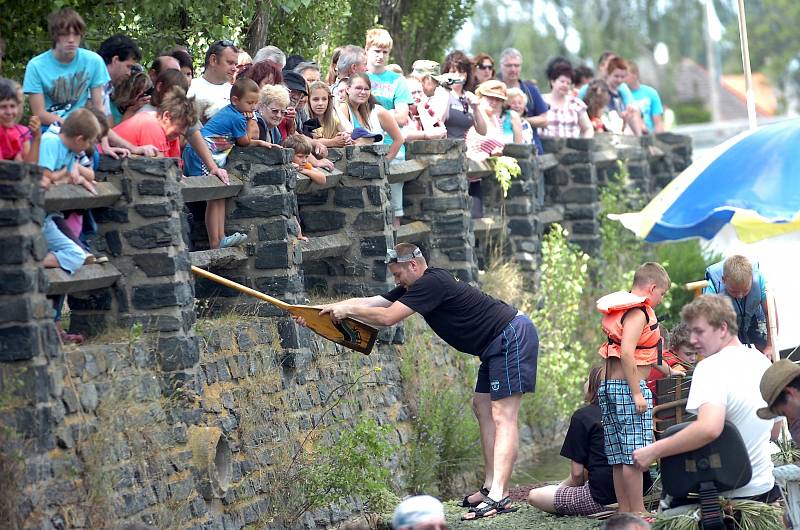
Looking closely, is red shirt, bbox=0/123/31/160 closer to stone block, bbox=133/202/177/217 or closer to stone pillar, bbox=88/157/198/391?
stone pillar, bbox=88/157/198/391

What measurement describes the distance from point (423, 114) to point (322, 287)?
2059 millimetres

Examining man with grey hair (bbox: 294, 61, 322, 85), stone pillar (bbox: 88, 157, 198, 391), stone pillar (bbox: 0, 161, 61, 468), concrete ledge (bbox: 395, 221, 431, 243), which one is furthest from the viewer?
concrete ledge (bbox: 395, 221, 431, 243)

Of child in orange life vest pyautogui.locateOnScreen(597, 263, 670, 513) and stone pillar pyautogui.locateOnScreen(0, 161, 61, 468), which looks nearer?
stone pillar pyautogui.locateOnScreen(0, 161, 61, 468)

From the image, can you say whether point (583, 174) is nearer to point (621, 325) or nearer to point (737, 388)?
point (621, 325)

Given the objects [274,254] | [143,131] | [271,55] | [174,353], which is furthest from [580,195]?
[174,353]

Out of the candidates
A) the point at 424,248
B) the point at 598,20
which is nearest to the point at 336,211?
the point at 424,248

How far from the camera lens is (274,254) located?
41.8 ft

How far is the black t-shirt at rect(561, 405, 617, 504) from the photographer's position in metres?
11.6

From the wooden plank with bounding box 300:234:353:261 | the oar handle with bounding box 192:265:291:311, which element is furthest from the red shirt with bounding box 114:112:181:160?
the wooden plank with bounding box 300:234:353:261

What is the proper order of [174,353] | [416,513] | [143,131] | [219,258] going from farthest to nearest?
1. [219,258]
2. [143,131]
3. [174,353]
4. [416,513]

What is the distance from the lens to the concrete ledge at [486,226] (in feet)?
55.9

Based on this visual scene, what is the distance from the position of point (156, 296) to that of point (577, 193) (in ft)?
30.1

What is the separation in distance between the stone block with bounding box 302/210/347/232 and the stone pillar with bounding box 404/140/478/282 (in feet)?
4.96

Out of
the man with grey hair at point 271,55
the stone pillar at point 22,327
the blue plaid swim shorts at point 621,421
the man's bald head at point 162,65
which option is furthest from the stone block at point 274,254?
the stone pillar at point 22,327
